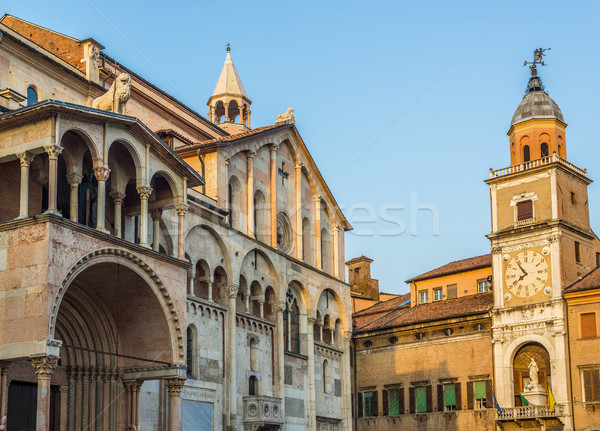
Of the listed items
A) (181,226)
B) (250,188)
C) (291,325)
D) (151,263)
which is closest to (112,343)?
(151,263)

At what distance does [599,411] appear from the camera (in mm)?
41438

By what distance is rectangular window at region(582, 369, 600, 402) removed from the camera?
41.8 m

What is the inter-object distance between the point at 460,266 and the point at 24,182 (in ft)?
115

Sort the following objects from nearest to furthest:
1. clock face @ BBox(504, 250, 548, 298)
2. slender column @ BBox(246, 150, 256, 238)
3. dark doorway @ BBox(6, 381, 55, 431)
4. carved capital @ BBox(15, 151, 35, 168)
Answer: carved capital @ BBox(15, 151, 35, 168), dark doorway @ BBox(6, 381, 55, 431), slender column @ BBox(246, 150, 256, 238), clock face @ BBox(504, 250, 548, 298)

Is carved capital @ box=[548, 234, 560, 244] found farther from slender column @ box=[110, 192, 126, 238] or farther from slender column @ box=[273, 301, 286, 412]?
slender column @ box=[110, 192, 126, 238]

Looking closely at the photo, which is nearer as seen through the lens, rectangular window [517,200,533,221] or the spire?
rectangular window [517,200,533,221]

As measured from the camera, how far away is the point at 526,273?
1784 inches

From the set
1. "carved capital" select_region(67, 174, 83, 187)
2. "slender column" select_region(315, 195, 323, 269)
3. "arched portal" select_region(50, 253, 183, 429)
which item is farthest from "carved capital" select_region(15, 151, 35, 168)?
"slender column" select_region(315, 195, 323, 269)

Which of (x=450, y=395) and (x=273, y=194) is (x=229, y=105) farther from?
(x=450, y=395)

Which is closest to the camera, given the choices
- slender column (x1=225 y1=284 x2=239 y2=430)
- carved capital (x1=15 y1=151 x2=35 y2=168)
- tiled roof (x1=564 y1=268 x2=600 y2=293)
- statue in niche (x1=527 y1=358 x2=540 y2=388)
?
carved capital (x1=15 y1=151 x2=35 y2=168)

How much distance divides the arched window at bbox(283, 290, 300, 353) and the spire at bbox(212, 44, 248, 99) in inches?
631

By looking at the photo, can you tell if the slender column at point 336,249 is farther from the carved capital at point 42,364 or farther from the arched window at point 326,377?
the carved capital at point 42,364

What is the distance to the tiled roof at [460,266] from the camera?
168 feet

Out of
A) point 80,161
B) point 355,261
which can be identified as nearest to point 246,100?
point 355,261
